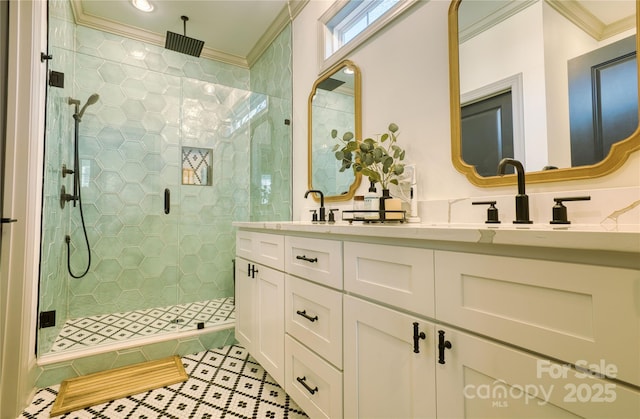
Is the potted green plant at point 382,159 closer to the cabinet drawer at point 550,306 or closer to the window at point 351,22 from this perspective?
the window at point 351,22

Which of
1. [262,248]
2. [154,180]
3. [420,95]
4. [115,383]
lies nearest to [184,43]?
[154,180]

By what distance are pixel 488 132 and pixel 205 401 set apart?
72.3 inches

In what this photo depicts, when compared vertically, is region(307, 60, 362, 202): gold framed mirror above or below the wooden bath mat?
above

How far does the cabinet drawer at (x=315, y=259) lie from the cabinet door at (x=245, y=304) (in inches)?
18.7

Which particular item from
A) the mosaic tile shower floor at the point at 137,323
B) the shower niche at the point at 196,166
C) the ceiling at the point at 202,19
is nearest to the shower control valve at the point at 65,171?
the shower niche at the point at 196,166

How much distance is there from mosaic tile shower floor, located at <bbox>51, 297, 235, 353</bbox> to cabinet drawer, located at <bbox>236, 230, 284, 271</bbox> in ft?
2.60

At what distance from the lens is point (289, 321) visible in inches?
52.5

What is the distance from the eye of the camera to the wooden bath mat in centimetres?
152

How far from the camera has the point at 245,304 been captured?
1.82 meters

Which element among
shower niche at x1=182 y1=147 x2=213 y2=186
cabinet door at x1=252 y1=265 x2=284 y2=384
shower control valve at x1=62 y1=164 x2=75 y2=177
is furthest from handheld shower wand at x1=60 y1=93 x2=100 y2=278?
cabinet door at x1=252 y1=265 x2=284 y2=384

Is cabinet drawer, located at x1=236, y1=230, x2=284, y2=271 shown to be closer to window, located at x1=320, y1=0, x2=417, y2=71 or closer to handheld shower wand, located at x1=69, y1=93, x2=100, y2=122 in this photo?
window, located at x1=320, y1=0, x2=417, y2=71

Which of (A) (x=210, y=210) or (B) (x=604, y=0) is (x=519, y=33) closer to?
(B) (x=604, y=0)

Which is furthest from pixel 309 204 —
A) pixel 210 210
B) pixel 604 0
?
pixel 604 0

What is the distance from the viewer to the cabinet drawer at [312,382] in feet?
3.47
